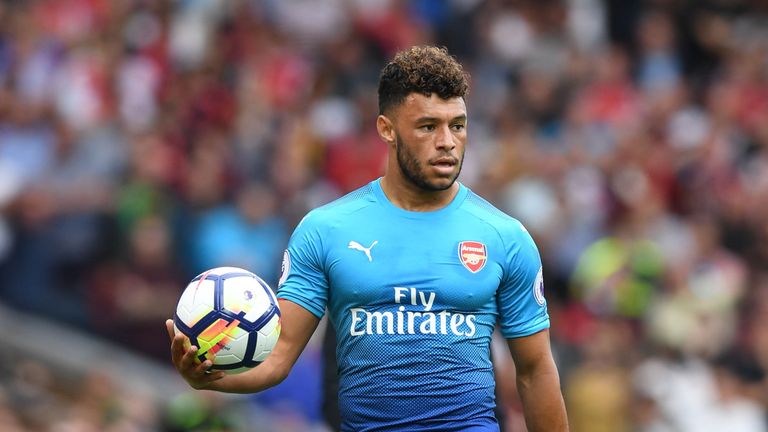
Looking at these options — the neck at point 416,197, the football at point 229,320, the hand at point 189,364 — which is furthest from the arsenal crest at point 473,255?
the hand at point 189,364

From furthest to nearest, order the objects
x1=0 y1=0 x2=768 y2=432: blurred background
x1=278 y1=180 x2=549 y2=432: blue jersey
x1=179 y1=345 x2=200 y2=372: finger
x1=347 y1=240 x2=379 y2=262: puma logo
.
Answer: x1=0 y1=0 x2=768 y2=432: blurred background < x1=347 y1=240 x2=379 y2=262: puma logo < x1=278 y1=180 x2=549 y2=432: blue jersey < x1=179 y1=345 x2=200 y2=372: finger

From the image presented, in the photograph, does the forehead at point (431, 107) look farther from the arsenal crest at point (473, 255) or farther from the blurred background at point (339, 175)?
the blurred background at point (339, 175)

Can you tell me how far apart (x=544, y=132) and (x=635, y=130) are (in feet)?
3.00

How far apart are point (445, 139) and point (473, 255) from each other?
45cm

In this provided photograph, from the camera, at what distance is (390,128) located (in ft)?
17.8

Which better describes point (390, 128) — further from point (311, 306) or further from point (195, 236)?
point (195, 236)

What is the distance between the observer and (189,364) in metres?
5.00

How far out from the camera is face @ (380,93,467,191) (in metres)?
5.29

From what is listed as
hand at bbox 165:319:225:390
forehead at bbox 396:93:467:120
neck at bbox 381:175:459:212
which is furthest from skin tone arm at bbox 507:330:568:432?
hand at bbox 165:319:225:390

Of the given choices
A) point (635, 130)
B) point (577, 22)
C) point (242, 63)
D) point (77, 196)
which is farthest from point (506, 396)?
point (577, 22)

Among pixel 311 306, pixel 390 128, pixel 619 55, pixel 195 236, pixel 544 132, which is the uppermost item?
pixel 619 55

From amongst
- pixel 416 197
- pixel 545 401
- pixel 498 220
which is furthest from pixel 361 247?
pixel 545 401

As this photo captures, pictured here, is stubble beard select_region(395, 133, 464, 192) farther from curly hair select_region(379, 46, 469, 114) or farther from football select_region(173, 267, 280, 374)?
football select_region(173, 267, 280, 374)

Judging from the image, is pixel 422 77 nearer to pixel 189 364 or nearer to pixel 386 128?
pixel 386 128
